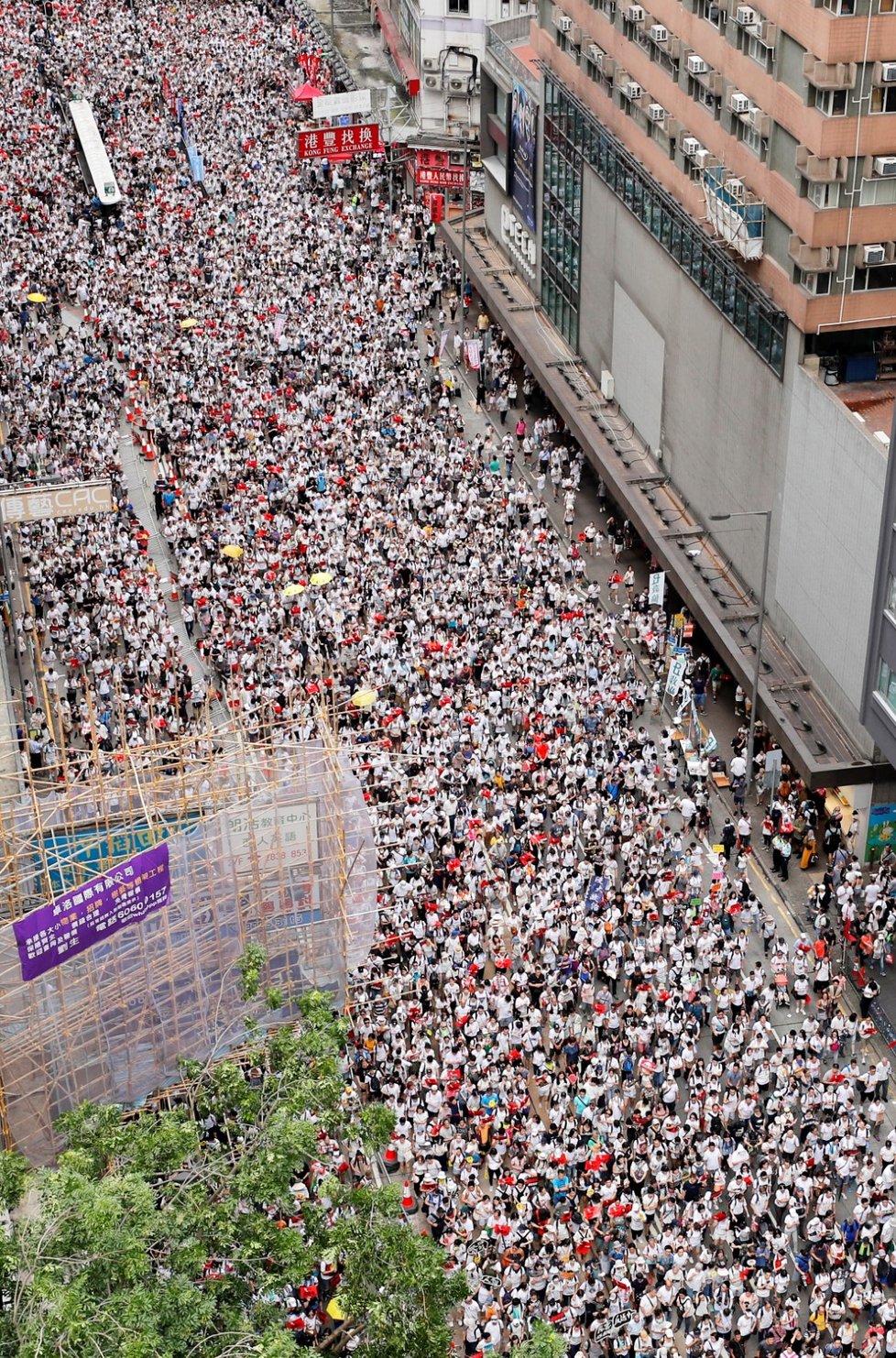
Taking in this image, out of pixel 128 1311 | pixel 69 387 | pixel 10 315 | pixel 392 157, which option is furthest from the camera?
pixel 392 157

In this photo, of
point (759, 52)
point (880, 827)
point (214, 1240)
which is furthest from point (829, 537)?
point (214, 1240)

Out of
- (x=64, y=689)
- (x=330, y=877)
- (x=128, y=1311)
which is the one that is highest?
(x=128, y=1311)

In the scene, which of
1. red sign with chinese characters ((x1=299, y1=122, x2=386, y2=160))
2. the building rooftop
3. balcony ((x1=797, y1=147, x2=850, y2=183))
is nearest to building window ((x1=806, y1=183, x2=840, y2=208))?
balcony ((x1=797, y1=147, x2=850, y2=183))

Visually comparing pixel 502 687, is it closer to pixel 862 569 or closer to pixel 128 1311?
pixel 862 569

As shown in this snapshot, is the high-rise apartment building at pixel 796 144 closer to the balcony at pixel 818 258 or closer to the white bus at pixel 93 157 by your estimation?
the balcony at pixel 818 258

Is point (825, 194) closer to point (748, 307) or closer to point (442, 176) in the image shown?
point (748, 307)

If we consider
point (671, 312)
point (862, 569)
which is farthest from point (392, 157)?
point (862, 569)
